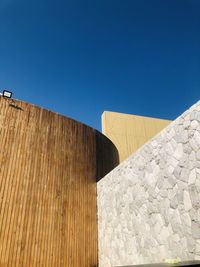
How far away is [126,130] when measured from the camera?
12.2 metres

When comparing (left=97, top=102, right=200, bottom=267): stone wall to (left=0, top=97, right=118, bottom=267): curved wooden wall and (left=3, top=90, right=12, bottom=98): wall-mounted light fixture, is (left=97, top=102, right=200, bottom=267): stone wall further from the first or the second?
(left=3, top=90, right=12, bottom=98): wall-mounted light fixture

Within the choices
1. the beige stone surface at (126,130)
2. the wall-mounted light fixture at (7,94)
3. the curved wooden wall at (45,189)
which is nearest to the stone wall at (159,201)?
the curved wooden wall at (45,189)

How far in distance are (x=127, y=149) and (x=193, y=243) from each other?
8.23m

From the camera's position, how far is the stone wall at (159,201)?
3.84 m

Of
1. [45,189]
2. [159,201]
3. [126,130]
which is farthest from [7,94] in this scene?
[126,130]

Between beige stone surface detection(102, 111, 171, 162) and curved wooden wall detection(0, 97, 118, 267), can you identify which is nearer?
curved wooden wall detection(0, 97, 118, 267)

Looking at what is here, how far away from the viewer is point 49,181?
6.54m

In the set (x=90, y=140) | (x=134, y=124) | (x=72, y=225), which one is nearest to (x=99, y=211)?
(x=72, y=225)

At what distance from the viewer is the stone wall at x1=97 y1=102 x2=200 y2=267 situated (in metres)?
3.84

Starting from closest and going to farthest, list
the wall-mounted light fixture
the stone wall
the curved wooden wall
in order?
the stone wall, the curved wooden wall, the wall-mounted light fixture

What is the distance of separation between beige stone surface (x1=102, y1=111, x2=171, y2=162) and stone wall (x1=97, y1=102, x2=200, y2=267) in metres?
5.53

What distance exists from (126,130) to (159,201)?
7822 millimetres

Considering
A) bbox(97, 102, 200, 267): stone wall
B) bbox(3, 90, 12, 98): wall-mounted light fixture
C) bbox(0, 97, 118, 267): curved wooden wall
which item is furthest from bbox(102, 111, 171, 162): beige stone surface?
bbox(3, 90, 12, 98): wall-mounted light fixture

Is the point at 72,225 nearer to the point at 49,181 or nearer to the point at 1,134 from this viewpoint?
A: the point at 49,181
